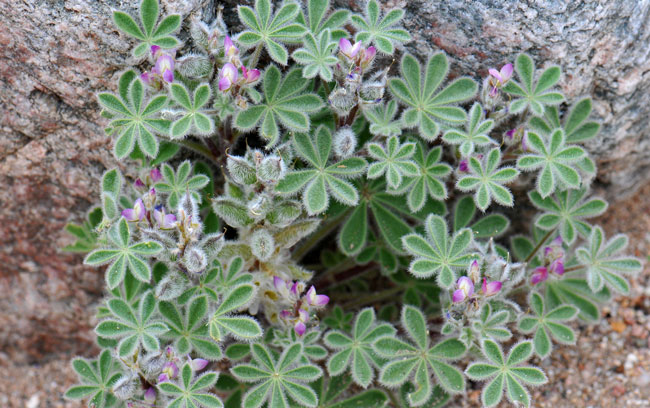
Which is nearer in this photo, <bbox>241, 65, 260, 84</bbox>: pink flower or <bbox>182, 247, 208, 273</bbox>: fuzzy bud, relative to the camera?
<bbox>182, 247, 208, 273</bbox>: fuzzy bud

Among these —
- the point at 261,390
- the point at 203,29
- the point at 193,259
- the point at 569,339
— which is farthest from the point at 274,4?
the point at 569,339

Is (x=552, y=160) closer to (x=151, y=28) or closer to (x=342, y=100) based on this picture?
(x=342, y=100)

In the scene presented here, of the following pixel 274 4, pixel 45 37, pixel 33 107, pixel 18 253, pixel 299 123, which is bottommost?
pixel 18 253

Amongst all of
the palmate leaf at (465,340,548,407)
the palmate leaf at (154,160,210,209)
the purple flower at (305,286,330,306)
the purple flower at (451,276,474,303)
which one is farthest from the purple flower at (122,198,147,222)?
the palmate leaf at (465,340,548,407)

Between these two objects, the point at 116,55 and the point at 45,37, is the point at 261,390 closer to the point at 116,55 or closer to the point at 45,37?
the point at 116,55

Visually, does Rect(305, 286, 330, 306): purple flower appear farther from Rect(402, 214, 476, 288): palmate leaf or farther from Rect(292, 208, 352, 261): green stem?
Rect(292, 208, 352, 261): green stem

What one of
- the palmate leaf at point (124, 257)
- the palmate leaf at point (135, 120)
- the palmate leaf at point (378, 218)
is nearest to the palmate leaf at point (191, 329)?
the palmate leaf at point (124, 257)

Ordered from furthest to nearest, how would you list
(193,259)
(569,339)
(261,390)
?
(569,339), (261,390), (193,259)
